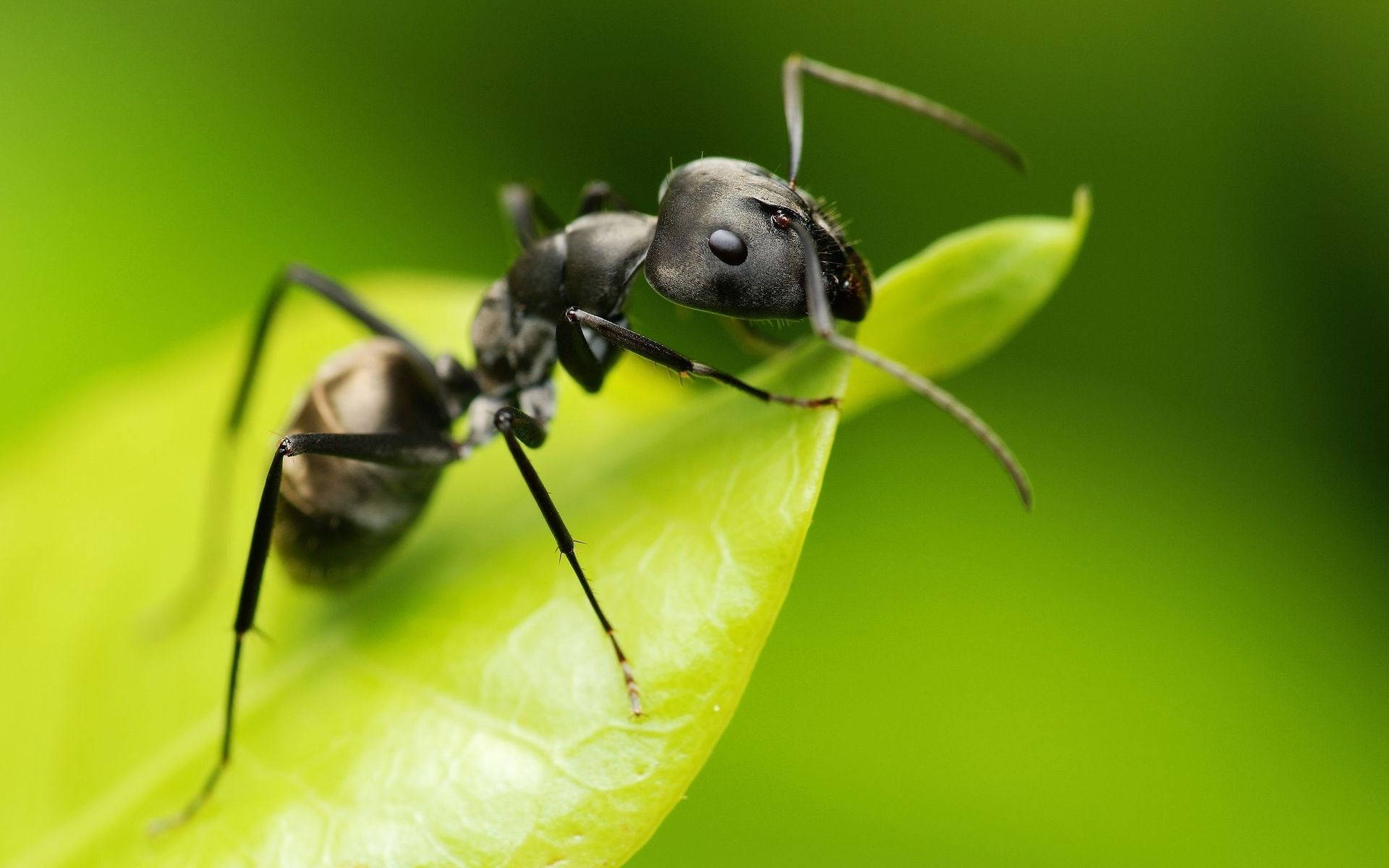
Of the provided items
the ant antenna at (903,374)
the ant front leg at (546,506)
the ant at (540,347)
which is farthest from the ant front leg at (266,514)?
the ant antenna at (903,374)

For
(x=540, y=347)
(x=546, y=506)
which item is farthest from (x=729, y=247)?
(x=540, y=347)

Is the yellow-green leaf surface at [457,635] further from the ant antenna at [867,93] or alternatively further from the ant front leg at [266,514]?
the ant antenna at [867,93]

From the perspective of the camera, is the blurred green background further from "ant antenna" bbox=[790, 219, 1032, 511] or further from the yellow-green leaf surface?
"ant antenna" bbox=[790, 219, 1032, 511]

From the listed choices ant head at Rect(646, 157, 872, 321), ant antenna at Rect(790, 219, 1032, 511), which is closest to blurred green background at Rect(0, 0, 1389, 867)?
→ ant head at Rect(646, 157, 872, 321)

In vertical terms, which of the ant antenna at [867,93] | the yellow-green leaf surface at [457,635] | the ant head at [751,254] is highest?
the ant antenna at [867,93]

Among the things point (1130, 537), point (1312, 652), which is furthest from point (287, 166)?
point (1312, 652)

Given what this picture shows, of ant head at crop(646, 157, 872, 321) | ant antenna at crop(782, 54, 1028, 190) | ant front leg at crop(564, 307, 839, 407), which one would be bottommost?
ant front leg at crop(564, 307, 839, 407)
